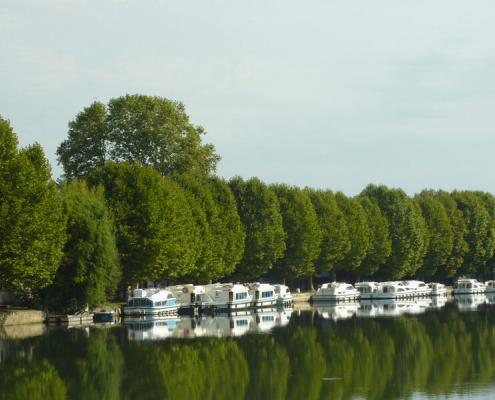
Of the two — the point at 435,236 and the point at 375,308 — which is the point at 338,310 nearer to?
the point at 375,308

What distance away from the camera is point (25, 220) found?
8131cm

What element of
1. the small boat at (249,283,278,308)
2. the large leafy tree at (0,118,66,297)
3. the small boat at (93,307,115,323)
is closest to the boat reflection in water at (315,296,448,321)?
the small boat at (249,283,278,308)

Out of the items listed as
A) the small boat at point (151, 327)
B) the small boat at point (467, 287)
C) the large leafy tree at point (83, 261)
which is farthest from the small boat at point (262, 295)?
the small boat at point (467, 287)

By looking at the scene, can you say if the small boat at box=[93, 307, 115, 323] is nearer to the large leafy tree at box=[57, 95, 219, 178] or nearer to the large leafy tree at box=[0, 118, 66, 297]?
the large leafy tree at box=[0, 118, 66, 297]

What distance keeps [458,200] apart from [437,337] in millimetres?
105998

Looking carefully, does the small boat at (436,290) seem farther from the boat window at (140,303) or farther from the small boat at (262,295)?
the boat window at (140,303)

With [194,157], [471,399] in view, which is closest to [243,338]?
[471,399]

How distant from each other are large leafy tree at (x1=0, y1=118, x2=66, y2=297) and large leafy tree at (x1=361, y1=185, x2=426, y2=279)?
79698mm

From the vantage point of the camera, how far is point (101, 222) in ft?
303

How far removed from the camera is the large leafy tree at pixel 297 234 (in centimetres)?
13262

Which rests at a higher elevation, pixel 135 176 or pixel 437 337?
Result: pixel 135 176

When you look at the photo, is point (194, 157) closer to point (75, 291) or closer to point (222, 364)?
point (75, 291)

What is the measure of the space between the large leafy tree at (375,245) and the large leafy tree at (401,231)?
122 inches

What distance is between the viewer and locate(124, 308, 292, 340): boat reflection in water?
81.8 metres
